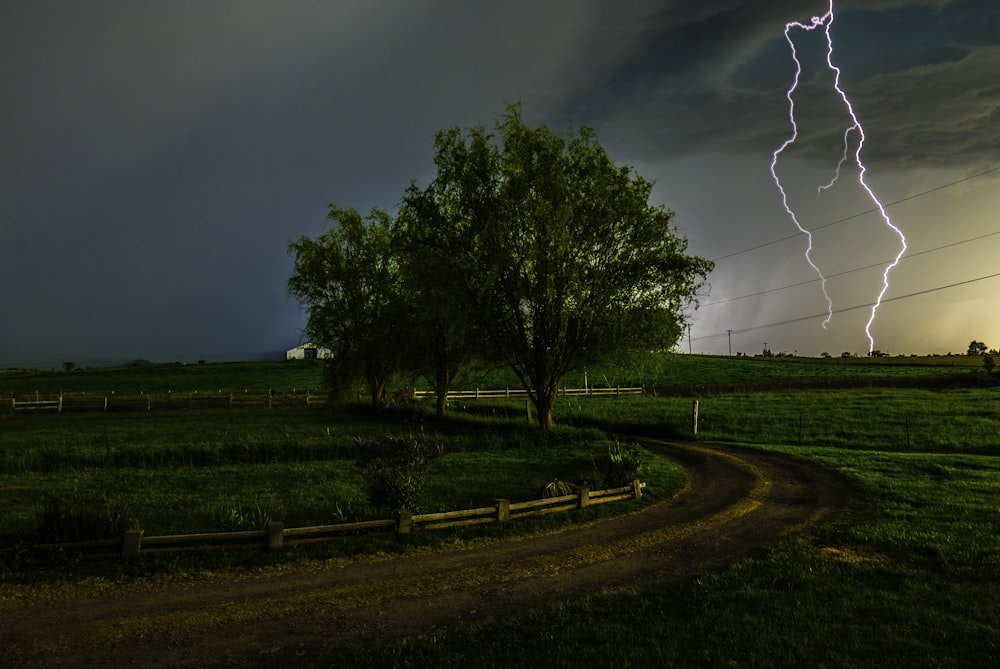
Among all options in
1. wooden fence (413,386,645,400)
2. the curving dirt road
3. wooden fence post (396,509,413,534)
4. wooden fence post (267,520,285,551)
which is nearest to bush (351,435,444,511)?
wooden fence post (396,509,413,534)

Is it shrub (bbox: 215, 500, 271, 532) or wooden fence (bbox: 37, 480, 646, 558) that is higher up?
wooden fence (bbox: 37, 480, 646, 558)

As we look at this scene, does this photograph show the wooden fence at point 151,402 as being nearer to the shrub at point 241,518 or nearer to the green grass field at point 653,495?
the green grass field at point 653,495

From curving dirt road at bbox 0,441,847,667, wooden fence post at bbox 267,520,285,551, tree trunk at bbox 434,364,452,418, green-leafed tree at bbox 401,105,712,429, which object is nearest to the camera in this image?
curving dirt road at bbox 0,441,847,667

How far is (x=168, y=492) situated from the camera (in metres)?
16.9

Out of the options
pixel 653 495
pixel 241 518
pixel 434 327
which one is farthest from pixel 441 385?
pixel 241 518

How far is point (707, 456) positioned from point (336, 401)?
28.6m

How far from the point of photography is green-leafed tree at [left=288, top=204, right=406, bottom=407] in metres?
40.2

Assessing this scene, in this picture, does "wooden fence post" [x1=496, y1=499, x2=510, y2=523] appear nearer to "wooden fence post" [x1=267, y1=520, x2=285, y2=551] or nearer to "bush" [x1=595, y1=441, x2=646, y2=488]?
"bush" [x1=595, y1=441, x2=646, y2=488]

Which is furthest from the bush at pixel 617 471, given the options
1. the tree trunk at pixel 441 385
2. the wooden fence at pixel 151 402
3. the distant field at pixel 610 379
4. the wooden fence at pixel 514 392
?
the distant field at pixel 610 379

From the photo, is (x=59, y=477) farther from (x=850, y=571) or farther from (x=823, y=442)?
(x=823, y=442)

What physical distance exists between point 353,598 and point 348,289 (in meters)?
35.0

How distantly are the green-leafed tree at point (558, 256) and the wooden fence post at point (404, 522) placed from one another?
16.1 metres

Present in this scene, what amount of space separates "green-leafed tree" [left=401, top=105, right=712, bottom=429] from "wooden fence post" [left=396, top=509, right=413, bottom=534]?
52.7 ft

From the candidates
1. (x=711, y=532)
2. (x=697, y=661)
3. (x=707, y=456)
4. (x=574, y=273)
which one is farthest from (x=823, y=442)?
(x=697, y=661)
